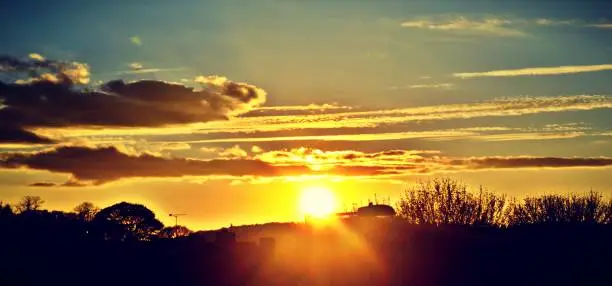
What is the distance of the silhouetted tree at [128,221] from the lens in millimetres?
124125

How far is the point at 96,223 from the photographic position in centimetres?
12088

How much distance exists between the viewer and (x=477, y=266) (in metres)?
73.9

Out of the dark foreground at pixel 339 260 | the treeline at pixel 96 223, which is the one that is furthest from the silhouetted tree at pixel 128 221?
the dark foreground at pixel 339 260

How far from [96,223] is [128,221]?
12032 mm

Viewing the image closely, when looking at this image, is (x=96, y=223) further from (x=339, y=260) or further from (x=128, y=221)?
(x=339, y=260)

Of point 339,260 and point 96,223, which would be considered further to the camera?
point 96,223

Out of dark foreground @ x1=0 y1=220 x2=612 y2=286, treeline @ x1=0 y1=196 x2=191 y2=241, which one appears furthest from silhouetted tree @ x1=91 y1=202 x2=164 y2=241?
dark foreground @ x1=0 y1=220 x2=612 y2=286

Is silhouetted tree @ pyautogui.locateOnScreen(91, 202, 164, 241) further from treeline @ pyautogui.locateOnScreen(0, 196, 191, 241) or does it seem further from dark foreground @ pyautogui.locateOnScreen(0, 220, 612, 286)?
dark foreground @ pyautogui.locateOnScreen(0, 220, 612, 286)

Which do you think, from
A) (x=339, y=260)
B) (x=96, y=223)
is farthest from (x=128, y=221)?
(x=339, y=260)

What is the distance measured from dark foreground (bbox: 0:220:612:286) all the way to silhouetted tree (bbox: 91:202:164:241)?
40.3 metres

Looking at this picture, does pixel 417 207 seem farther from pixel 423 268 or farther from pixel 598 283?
pixel 598 283

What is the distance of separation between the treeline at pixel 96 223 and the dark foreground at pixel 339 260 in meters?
12.7

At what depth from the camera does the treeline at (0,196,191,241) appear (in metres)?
96.3

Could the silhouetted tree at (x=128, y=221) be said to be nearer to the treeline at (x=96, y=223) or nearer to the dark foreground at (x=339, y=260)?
the treeline at (x=96, y=223)
